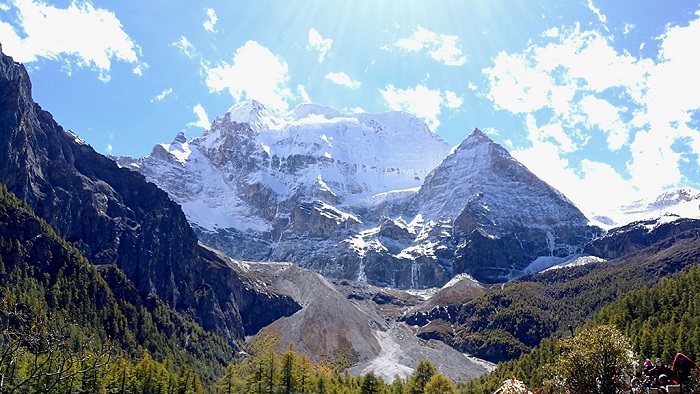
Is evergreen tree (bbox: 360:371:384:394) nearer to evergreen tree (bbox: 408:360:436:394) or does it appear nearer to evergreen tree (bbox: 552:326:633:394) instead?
evergreen tree (bbox: 408:360:436:394)

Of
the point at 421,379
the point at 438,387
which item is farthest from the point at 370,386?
the point at 438,387

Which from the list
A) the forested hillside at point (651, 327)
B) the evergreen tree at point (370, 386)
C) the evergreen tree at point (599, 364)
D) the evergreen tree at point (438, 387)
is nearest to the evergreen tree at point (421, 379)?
the evergreen tree at point (370, 386)

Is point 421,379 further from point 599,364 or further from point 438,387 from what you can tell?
point 599,364

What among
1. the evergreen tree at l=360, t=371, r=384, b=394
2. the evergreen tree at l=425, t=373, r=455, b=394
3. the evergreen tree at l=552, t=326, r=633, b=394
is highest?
the evergreen tree at l=552, t=326, r=633, b=394

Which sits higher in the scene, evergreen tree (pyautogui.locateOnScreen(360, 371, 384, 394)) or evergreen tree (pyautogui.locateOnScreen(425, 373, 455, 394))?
evergreen tree (pyautogui.locateOnScreen(360, 371, 384, 394))

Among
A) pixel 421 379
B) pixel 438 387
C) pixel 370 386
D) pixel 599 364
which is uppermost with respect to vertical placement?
pixel 599 364

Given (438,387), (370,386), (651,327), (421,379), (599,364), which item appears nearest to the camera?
(599,364)

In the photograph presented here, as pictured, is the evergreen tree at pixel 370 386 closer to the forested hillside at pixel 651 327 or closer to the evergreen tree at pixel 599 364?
the forested hillside at pixel 651 327

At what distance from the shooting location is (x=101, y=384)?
10144 cm

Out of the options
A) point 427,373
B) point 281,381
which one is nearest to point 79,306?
point 281,381

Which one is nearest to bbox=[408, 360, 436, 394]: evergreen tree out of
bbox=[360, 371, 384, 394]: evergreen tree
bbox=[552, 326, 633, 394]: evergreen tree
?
bbox=[360, 371, 384, 394]: evergreen tree

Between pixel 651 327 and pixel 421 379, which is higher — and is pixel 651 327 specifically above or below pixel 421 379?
above

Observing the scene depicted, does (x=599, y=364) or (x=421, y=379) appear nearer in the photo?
(x=599, y=364)

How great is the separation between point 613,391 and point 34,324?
33.2m
